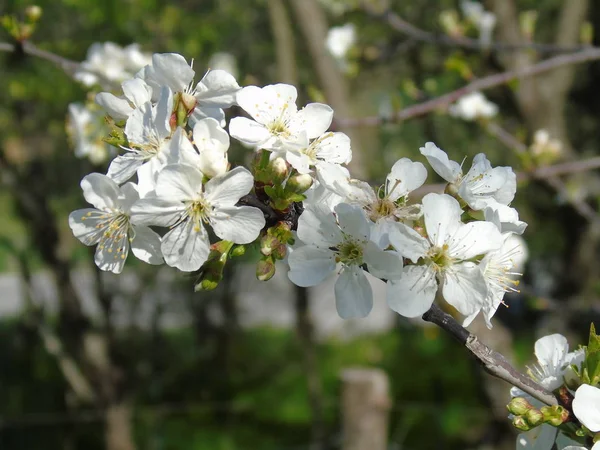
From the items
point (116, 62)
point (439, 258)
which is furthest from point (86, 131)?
point (439, 258)

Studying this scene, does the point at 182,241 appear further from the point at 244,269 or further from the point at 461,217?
the point at 244,269

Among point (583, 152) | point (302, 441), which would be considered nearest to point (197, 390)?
point (302, 441)

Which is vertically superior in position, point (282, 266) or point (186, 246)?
point (186, 246)

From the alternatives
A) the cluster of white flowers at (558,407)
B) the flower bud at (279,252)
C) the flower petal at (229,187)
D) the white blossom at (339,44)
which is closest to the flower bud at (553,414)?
the cluster of white flowers at (558,407)

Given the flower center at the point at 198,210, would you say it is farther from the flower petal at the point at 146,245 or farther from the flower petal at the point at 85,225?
the flower petal at the point at 85,225

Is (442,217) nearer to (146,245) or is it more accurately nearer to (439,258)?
(439,258)

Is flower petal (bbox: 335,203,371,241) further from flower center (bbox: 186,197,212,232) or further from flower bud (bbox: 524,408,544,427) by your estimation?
flower bud (bbox: 524,408,544,427)
